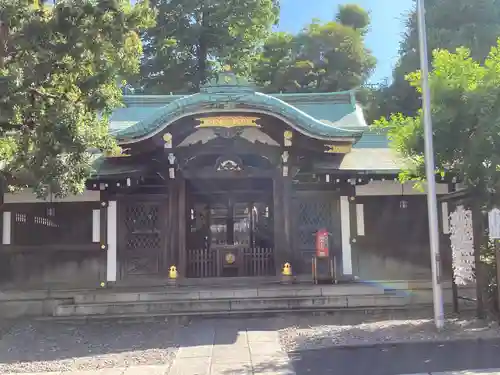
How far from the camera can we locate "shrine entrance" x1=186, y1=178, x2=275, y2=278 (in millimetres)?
14000

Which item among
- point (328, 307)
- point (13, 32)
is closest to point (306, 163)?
point (328, 307)

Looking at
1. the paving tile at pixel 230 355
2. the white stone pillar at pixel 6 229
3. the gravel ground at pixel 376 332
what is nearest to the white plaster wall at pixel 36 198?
the white stone pillar at pixel 6 229

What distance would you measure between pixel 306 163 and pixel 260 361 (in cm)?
657

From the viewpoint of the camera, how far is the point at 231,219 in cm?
1455

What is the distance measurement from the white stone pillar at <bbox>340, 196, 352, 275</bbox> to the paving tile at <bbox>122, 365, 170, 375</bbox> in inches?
281

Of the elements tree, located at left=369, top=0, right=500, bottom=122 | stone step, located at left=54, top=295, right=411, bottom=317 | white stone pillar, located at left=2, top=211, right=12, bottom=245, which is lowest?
stone step, located at left=54, top=295, right=411, bottom=317

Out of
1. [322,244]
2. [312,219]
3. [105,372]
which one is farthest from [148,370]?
[312,219]

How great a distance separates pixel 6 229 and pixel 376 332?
961 cm

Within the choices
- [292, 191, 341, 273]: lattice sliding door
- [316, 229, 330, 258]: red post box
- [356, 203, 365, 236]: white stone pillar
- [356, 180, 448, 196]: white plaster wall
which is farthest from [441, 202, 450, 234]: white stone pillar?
[316, 229, 330, 258]: red post box

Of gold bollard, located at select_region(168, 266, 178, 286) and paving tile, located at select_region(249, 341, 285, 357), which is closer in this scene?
paving tile, located at select_region(249, 341, 285, 357)

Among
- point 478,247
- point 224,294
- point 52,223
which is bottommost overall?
point 224,294

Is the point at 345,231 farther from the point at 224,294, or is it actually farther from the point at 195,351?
the point at 195,351

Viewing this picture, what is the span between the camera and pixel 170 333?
9.55m

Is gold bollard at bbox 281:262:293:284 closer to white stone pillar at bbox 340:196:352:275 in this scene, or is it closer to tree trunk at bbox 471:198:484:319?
white stone pillar at bbox 340:196:352:275
